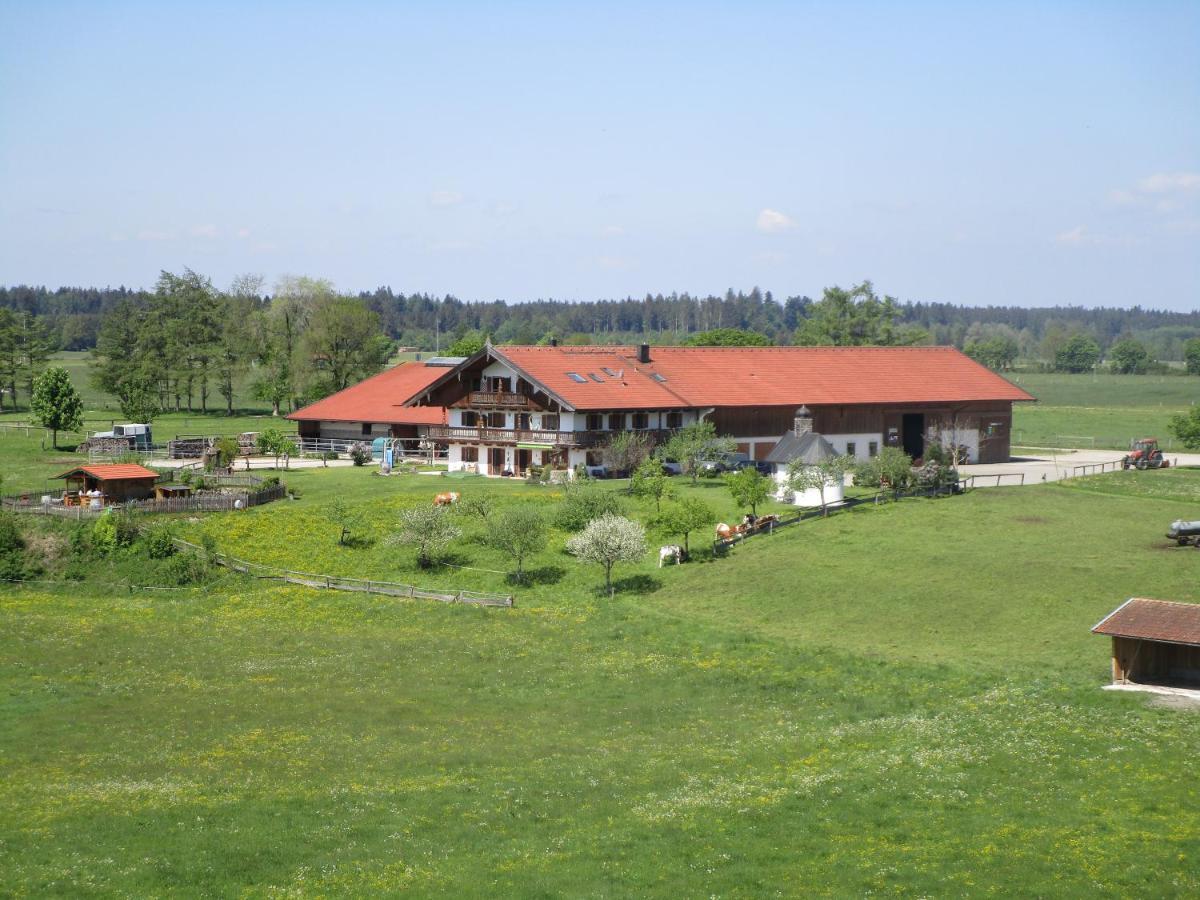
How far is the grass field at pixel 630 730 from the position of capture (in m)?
25.0

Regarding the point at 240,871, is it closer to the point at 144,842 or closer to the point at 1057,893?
the point at 144,842

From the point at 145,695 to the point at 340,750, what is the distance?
9.28 m

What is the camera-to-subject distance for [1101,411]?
144 meters

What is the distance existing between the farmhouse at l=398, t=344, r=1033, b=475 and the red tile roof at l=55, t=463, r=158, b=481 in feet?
62.8

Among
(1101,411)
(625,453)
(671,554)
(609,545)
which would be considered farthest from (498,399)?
(1101,411)

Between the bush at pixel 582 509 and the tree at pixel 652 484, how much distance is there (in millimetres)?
1748

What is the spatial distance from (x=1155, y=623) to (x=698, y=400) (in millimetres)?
43664

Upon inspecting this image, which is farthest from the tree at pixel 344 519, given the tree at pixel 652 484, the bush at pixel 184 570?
the tree at pixel 652 484

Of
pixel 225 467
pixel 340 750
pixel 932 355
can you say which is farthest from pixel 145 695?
pixel 932 355

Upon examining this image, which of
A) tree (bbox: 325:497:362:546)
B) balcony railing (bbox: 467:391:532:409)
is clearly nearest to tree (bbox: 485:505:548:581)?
tree (bbox: 325:497:362:546)

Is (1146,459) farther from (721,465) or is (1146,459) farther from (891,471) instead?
(721,465)

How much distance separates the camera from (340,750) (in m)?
33.2

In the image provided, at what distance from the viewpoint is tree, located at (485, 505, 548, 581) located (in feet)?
174

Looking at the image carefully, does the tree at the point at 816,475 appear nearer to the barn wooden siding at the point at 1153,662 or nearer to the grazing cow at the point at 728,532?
the grazing cow at the point at 728,532
